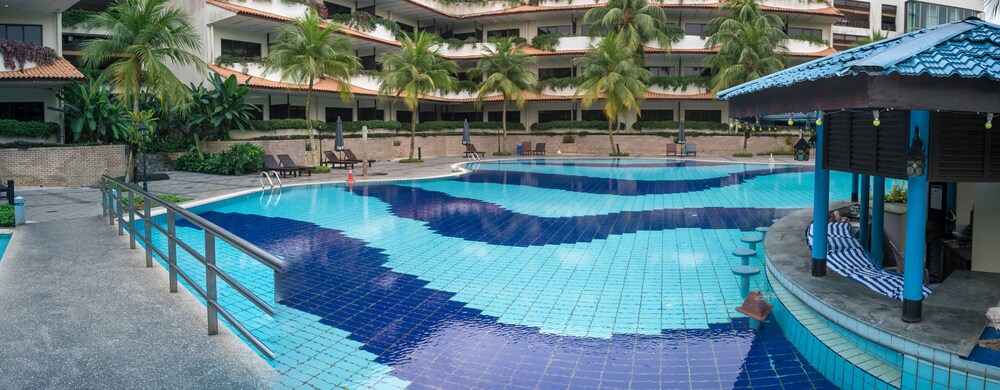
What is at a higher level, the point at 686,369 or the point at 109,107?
the point at 109,107

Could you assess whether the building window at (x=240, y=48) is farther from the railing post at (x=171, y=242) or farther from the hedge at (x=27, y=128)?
the railing post at (x=171, y=242)

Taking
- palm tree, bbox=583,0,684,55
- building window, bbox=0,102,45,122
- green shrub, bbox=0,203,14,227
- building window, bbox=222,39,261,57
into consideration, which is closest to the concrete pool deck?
green shrub, bbox=0,203,14,227

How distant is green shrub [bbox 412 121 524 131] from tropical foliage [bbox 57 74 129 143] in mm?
19372

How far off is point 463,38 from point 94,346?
156ft

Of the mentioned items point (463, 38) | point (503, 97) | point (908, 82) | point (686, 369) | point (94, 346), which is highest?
point (463, 38)

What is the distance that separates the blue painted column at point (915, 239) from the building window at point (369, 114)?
38613 millimetres

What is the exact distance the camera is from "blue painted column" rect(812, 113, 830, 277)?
8516 millimetres

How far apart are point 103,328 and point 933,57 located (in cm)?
748

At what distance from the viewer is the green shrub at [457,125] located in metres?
45.2

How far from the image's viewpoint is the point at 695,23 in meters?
50.2

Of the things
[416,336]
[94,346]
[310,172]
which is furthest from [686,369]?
[310,172]

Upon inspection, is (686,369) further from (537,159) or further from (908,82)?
(537,159)

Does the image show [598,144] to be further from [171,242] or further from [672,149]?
[171,242]

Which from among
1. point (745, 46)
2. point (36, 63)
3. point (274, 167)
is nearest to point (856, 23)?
point (745, 46)
